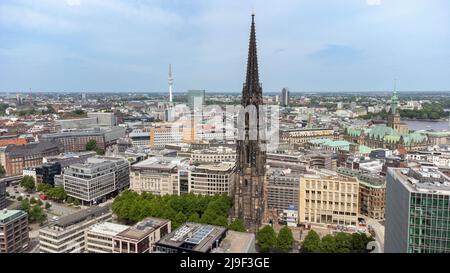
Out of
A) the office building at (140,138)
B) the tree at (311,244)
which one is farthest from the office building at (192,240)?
the office building at (140,138)

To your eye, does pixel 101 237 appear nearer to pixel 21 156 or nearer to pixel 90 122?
pixel 21 156

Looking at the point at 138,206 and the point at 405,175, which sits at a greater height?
the point at 405,175

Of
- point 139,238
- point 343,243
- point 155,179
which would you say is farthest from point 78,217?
point 343,243

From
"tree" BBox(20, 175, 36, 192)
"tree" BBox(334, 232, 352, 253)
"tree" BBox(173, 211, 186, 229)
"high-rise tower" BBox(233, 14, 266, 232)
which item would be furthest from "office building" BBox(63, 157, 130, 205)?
"tree" BBox(334, 232, 352, 253)

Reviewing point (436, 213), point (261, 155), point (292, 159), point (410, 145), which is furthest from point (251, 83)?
point (410, 145)

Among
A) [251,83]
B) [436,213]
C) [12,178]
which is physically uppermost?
[251,83]

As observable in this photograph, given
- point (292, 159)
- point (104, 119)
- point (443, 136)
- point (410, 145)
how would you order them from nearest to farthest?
point (292, 159), point (410, 145), point (443, 136), point (104, 119)

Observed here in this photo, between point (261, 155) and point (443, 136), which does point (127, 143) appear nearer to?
point (261, 155)
